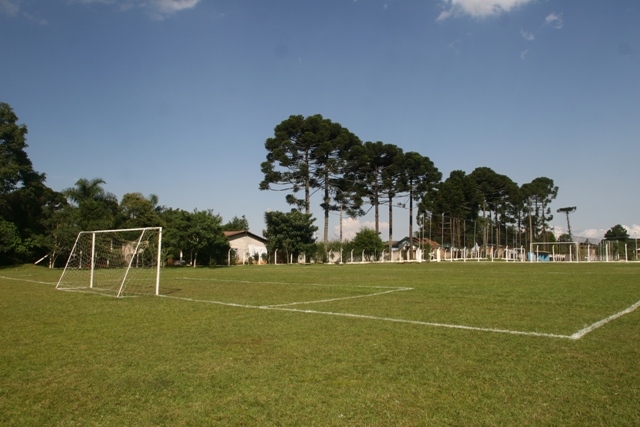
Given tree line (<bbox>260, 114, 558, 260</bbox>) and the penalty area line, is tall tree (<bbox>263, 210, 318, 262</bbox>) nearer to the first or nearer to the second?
tree line (<bbox>260, 114, 558, 260</bbox>)

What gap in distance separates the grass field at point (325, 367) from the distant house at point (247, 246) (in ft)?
129

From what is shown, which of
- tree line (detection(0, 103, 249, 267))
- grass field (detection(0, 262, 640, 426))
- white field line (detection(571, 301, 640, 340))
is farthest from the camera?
tree line (detection(0, 103, 249, 267))

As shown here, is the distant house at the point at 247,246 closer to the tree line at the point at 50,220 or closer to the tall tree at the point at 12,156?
the tree line at the point at 50,220

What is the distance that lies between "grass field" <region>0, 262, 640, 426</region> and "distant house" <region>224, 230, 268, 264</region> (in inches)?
1542

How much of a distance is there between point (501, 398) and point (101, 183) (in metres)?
42.9

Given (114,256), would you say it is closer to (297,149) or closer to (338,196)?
(297,149)

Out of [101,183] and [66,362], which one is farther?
[101,183]

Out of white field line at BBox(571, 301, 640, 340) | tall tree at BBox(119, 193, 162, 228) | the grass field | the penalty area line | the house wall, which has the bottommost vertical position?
the grass field

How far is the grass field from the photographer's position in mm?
3408

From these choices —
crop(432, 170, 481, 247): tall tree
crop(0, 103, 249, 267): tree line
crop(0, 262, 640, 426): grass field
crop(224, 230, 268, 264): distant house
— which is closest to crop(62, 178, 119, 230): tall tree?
crop(0, 103, 249, 267): tree line

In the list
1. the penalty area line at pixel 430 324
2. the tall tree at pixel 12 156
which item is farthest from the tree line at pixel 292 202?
the penalty area line at pixel 430 324

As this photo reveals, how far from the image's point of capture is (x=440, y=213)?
7075 centimetres

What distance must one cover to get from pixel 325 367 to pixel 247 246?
157 ft

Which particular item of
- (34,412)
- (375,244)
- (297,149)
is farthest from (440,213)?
(34,412)
